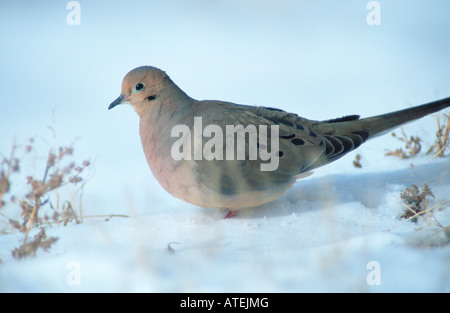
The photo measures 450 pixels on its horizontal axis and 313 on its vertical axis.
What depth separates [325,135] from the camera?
9.43ft

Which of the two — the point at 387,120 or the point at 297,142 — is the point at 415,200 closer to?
the point at 387,120

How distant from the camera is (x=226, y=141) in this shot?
2.62 meters

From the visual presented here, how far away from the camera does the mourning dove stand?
258 cm

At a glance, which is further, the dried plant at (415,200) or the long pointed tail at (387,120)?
the long pointed tail at (387,120)

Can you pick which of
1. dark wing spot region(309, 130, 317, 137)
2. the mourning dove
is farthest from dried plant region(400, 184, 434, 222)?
dark wing spot region(309, 130, 317, 137)

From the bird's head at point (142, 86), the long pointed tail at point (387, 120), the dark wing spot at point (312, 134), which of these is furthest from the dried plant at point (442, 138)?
the bird's head at point (142, 86)

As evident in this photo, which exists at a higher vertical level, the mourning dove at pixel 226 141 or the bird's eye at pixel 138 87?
the bird's eye at pixel 138 87

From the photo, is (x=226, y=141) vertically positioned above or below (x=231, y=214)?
above

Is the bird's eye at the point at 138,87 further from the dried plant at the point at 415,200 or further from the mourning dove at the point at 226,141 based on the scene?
the dried plant at the point at 415,200

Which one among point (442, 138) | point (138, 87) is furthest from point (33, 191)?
point (442, 138)

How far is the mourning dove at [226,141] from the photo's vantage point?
2578mm

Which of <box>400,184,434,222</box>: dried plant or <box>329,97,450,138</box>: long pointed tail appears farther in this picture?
<box>329,97,450,138</box>: long pointed tail

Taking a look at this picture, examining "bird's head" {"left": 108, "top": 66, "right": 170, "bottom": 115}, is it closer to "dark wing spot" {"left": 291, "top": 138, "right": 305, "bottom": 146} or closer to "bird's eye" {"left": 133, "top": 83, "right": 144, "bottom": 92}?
"bird's eye" {"left": 133, "top": 83, "right": 144, "bottom": 92}

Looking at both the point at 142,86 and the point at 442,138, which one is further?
the point at 442,138
